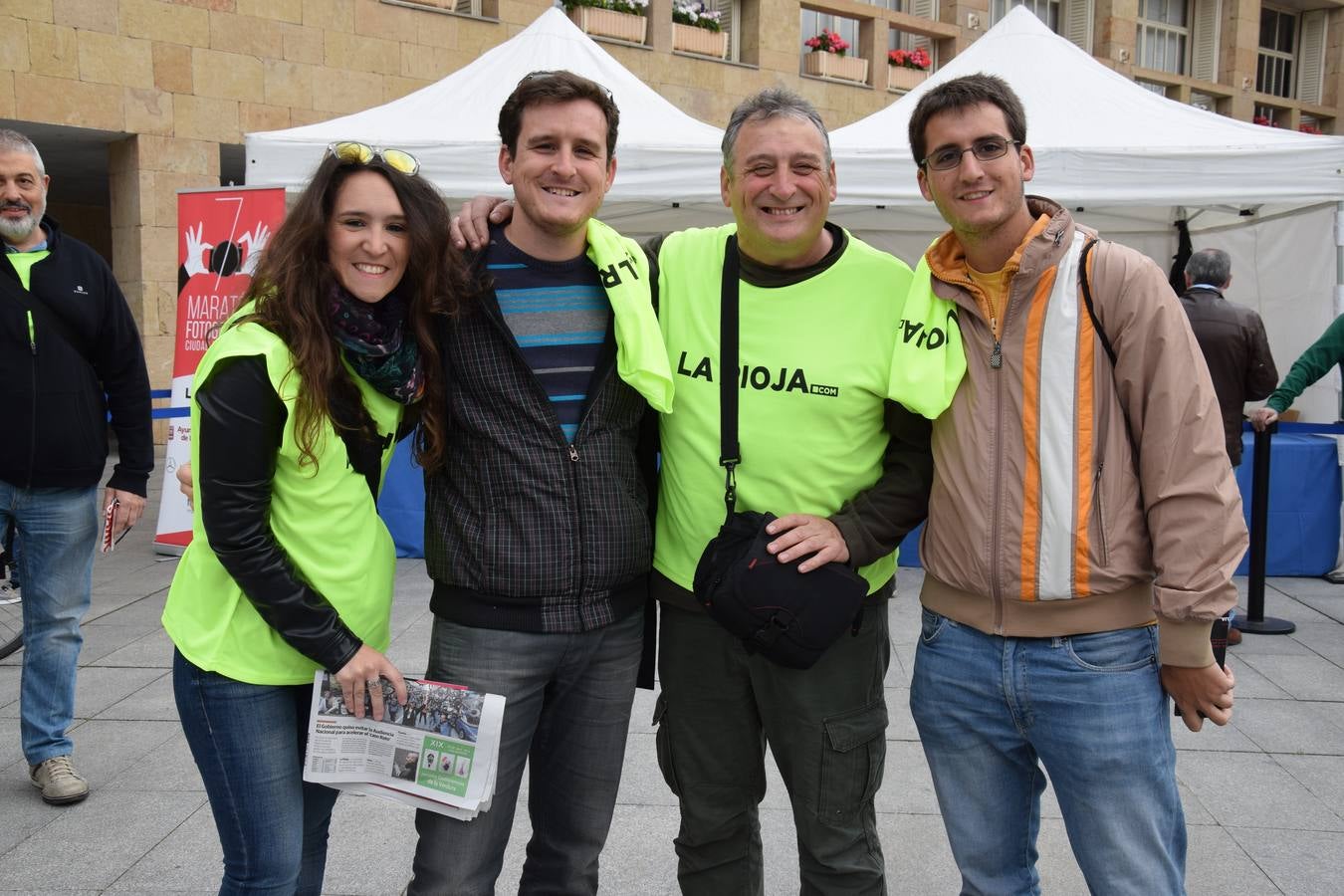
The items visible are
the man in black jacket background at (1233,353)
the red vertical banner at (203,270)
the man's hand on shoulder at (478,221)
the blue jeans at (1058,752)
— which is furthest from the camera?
the red vertical banner at (203,270)

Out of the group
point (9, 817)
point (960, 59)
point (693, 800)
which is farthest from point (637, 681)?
point (960, 59)

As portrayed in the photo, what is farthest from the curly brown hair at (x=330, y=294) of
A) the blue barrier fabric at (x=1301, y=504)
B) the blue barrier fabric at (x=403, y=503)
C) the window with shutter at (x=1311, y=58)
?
the window with shutter at (x=1311, y=58)

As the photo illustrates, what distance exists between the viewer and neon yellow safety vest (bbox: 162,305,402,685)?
1776mm

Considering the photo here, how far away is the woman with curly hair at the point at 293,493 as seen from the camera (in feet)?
5.74

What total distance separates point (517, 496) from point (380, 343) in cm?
39

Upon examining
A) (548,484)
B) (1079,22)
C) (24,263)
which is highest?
(1079,22)

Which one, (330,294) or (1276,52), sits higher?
(1276,52)

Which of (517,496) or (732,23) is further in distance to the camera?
(732,23)

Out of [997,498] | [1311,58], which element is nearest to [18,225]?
[997,498]

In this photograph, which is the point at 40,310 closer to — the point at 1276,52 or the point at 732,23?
the point at 732,23

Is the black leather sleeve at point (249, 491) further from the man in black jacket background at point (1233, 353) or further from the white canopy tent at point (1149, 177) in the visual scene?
the man in black jacket background at point (1233, 353)

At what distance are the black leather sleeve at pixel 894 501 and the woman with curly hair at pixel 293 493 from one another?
34.8 inches

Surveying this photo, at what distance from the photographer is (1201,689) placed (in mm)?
1792

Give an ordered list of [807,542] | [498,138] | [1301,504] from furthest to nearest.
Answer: [498,138]
[1301,504]
[807,542]
